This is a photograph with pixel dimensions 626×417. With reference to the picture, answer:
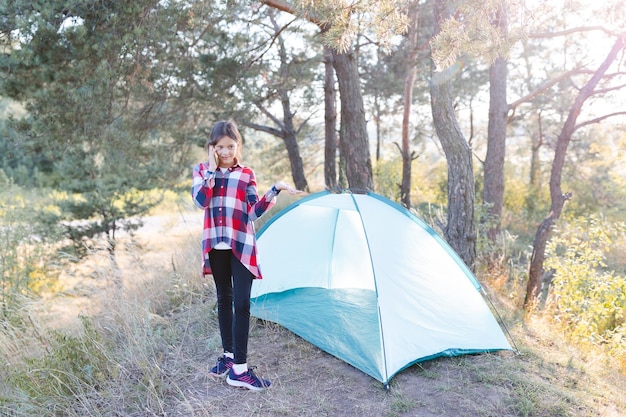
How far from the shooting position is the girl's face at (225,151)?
2662mm

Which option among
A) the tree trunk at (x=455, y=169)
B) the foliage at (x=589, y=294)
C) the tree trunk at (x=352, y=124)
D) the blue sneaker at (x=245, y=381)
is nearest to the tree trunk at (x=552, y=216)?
the foliage at (x=589, y=294)

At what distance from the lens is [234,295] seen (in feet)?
8.87

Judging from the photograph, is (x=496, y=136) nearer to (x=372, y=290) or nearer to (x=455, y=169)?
(x=455, y=169)

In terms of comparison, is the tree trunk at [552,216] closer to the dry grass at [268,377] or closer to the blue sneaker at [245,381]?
the dry grass at [268,377]

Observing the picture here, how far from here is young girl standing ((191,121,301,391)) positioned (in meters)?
2.65

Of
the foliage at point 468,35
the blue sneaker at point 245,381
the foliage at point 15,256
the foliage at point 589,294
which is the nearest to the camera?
the blue sneaker at point 245,381

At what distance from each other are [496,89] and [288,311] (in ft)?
19.4

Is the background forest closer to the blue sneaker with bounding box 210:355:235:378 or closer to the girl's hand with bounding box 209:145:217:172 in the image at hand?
the blue sneaker with bounding box 210:355:235:378

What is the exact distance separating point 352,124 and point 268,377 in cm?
396

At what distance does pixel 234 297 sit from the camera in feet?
8.86

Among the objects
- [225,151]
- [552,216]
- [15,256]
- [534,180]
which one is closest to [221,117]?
[15,256]

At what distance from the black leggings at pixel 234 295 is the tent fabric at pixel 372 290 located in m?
0.86

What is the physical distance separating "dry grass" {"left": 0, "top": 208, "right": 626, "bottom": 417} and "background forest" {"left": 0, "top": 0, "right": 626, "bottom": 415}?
0.09 ft

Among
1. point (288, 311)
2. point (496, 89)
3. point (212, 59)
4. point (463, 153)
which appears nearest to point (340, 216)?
point (288, 311)
